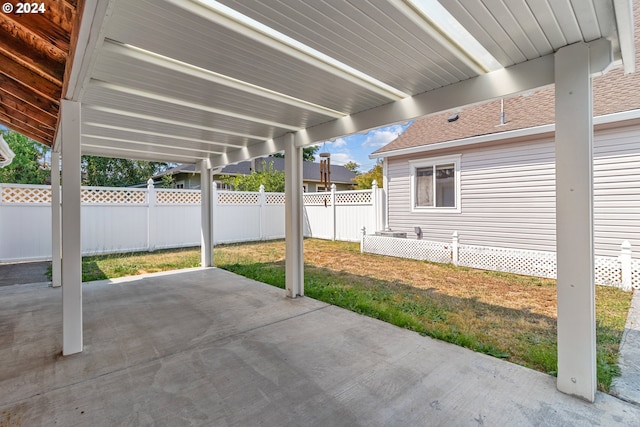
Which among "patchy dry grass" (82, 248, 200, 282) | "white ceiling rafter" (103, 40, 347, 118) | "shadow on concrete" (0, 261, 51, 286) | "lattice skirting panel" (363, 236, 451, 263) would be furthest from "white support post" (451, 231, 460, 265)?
"shadow on concrete" (0, 261, 51, 286)

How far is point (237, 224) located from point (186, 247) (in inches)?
76.1

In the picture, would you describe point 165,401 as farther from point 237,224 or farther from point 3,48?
point 237,224

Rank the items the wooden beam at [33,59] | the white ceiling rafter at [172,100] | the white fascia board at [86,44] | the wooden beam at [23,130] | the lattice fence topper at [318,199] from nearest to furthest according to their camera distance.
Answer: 1. the white fascia board at [86,44]
2. the wooden beam at [33,59]
3. the white ceiling rafter at [172,100]
4. the wooden beam at [23,130]
5. the lattice fence topper at [318,199]

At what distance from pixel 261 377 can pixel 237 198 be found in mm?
9272

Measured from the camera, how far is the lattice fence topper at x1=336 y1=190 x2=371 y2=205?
10.2 meters

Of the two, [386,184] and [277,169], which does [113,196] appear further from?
[277,169]

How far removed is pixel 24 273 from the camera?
634 cm

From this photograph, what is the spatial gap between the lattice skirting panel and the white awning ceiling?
15.1 feet

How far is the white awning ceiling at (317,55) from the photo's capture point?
1876 millimetres

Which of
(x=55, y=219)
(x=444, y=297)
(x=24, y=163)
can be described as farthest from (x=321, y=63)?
(x=24, y=163)

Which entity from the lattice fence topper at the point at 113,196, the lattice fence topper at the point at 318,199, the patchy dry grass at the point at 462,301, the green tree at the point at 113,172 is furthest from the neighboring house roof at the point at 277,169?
the patchy dry grass at the point at 462,301

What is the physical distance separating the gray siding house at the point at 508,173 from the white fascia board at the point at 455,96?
3355 millimetres

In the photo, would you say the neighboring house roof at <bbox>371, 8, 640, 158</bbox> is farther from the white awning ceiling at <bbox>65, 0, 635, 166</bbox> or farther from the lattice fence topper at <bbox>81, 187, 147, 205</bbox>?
the lattice fence topper at <bbox>81, 187, 147, 205</bbox>

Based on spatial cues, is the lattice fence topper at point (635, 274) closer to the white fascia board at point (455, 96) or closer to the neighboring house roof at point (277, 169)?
the white fascia board at point (455, 96)
